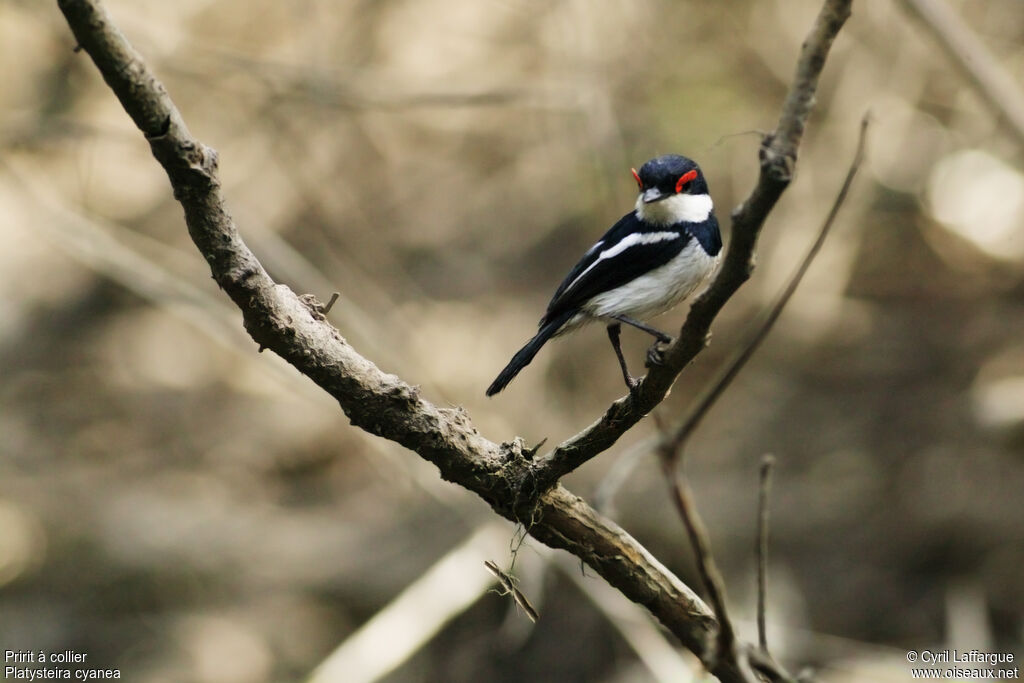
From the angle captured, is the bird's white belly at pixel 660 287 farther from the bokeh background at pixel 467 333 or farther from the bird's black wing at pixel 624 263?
the bokeh background at pixel 467 333

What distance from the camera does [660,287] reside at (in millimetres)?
3811

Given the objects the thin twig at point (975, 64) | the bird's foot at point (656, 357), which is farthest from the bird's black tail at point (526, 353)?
the thin twig at point (975, 64)

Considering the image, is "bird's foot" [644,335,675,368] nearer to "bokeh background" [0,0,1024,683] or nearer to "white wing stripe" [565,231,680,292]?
"white wing stripe" [565,231,680,292]

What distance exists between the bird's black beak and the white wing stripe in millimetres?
200

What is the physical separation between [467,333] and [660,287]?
5.66m

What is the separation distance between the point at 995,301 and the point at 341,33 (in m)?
6.84

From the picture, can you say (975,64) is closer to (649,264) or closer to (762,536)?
(649,264)

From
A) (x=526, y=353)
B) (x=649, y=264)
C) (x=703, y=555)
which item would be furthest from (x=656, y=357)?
(x=649, y=264)

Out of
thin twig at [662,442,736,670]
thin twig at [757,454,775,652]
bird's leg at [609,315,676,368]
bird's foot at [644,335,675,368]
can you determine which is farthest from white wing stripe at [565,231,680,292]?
thin twig at [662,442,736,670]

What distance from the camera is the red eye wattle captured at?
3.62m

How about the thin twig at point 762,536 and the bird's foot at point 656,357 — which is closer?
the thin twig at point 762,536

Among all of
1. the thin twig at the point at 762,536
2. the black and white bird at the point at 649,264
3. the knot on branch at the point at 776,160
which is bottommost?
the thin twig at the point at 762,536

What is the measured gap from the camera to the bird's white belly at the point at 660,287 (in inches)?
150

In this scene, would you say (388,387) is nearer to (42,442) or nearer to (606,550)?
(606,550)
